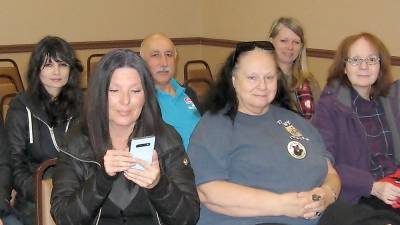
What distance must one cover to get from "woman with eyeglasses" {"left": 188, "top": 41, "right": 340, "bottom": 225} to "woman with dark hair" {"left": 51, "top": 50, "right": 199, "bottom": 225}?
0.50 ft

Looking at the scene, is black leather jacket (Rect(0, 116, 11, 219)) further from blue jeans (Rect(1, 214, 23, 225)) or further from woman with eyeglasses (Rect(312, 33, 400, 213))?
woman with eyeglasses (Rect(312, 33, 400, 213))

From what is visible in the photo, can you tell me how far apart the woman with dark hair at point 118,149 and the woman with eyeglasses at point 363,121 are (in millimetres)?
922

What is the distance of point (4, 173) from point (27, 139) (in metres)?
0.26

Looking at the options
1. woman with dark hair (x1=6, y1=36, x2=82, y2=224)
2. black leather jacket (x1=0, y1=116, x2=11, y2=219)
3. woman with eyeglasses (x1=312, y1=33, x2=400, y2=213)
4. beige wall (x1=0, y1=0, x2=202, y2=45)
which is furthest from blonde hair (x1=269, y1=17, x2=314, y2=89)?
beige wall (x1=0, y1=0, x2=202, y2=45)

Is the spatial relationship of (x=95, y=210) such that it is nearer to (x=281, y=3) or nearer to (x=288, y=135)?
(x=288, y=135)

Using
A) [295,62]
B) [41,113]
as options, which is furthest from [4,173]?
[295,62]

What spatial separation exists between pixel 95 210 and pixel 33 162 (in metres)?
1.03

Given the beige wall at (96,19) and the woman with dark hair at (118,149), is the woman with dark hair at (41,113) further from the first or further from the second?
the beige wall at (96,19)

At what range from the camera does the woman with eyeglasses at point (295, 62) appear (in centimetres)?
358

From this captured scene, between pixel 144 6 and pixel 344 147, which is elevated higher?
pixel 144 6

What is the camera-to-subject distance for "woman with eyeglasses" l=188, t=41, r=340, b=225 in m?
2.16

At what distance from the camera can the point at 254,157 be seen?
222cm

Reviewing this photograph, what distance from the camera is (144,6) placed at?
7.03m

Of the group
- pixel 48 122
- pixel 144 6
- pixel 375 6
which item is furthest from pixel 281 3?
pixel 48 122
